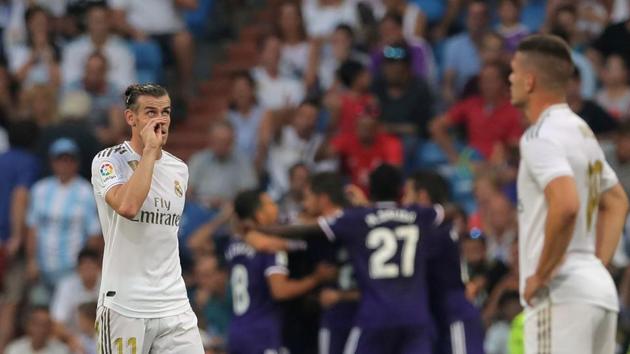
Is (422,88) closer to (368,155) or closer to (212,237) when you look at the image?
(368,155)

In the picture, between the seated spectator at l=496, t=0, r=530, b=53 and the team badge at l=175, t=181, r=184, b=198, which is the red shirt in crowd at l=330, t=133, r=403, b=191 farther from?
the team badge at l=175, t=181, r=184, b=198

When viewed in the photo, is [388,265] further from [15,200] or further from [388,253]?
[15,200]

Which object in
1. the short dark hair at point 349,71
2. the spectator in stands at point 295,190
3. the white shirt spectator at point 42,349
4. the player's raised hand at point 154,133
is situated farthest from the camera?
the short dark hair at point 349,71

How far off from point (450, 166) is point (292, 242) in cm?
447

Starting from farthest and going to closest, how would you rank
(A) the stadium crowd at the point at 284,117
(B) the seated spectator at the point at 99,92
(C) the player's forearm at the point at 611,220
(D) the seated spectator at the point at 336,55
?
(D) the seated spectator at the point at 336,55 < (B) the seated spectator at the point at 99,92 < (A) the stadium crowd at the point at 284,117 < (C) the player's forearm at the point at 611,220

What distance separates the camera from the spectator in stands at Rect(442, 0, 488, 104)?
15.4 meters

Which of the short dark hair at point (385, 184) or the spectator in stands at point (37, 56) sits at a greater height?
the spectator in stands at point (37, 56)

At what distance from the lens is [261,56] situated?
16.8 metres

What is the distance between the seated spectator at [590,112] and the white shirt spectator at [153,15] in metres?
5.34

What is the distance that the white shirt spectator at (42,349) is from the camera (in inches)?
513

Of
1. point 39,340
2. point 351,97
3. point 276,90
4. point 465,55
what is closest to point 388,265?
point 39,340

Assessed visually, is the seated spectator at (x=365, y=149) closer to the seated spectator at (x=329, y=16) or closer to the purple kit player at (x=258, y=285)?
the seated spectator at (x=329, y=16)

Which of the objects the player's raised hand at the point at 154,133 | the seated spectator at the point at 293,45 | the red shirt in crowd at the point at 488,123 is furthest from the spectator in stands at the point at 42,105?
the player's raised hand at the point at 154,133

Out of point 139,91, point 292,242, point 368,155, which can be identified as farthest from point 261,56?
point 139,91
